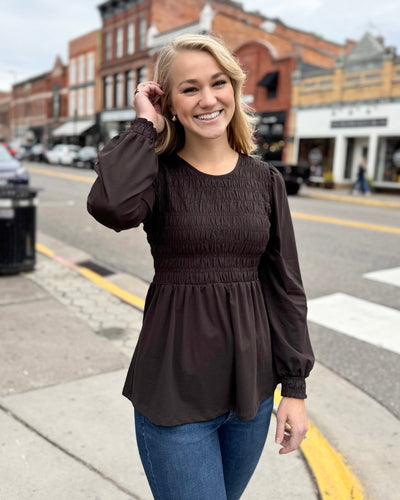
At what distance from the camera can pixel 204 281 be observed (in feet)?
5.07

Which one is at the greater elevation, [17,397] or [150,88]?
[150,88]

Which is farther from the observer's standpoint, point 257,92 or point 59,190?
point 257,92

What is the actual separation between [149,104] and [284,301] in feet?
2.52

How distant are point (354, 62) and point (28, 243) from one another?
875 inches

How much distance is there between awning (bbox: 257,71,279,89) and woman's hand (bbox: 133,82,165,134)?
28392 mm

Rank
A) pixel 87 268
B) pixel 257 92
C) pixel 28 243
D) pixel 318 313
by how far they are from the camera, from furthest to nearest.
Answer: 1. pixel 257 92
2. pixel 87 268
3. pixel 28 243
4. pixel 318 313

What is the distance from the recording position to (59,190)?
1678 cm

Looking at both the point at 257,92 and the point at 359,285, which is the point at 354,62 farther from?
the point at 359,285

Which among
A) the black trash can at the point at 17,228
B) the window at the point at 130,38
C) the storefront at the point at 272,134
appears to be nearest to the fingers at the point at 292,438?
the black trash can at the point at 17,228

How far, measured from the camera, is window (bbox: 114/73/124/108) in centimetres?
4159

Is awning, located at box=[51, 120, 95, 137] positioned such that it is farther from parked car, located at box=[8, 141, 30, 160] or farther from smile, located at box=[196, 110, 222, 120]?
smile, located at box=[196, 110, 222, 120]

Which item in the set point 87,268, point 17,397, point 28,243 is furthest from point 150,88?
point 87,268

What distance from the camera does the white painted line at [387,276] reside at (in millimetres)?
6707

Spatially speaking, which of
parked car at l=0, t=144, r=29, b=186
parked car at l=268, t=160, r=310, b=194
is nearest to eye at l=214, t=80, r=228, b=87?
parked car at l=0, t=144, r=29, b=186
